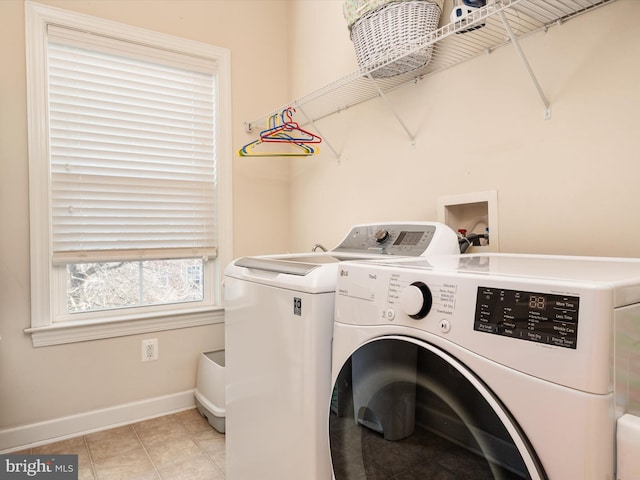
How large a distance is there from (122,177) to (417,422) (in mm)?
1956

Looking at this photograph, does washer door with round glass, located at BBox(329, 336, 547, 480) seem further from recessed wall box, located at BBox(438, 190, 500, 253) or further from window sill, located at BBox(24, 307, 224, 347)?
window sill, located at BBox(24, 307, 224, 347)

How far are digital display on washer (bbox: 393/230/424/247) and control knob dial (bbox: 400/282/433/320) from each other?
63 centimetres

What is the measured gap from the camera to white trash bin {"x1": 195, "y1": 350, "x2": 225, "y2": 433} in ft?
6.64

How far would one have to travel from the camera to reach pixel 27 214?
1.90m

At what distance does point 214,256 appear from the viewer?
241 centimetres

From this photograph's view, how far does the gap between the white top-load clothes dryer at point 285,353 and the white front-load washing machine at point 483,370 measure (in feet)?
0.23

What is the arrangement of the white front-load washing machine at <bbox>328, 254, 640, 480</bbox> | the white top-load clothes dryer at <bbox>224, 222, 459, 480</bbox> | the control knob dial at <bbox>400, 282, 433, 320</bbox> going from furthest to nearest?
the white top-load clothes dryer at <bbox>224, 222, 459, 480</bbox> < the control knob dial at <bbox>400, 282, 433, 320</bbox> < the white front-load washing machine at <bbox>328, 254, 640, 480</bbox>

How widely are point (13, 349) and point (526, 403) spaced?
7.19 ft

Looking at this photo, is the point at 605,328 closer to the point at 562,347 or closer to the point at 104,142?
the point at 562,347

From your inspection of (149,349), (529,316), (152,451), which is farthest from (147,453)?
(529,316)

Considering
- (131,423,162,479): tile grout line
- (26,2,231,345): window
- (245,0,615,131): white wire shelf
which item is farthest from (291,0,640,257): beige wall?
(131,423,162,479): tile grout line

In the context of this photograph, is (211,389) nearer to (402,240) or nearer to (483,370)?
(402,240)

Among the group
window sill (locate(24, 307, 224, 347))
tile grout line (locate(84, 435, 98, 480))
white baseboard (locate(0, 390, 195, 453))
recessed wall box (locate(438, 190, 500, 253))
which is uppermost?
recessed wall box (locate(438, 190, 500, 253))

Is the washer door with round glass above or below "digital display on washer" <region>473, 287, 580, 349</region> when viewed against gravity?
below
